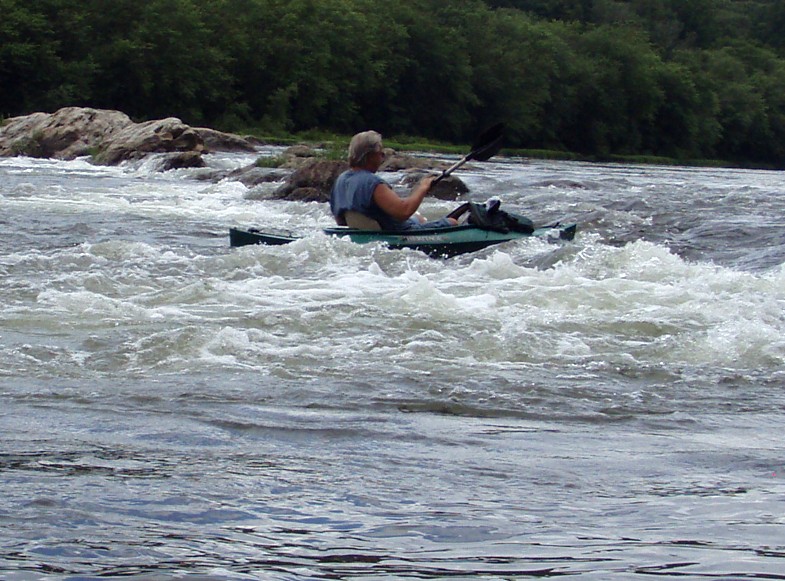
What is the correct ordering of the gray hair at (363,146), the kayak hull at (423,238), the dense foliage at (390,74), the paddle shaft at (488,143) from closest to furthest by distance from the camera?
the gray hair at (363,146) < the kayak hull at (423,238) < the paddle shaft at (488,143) < the dense foliage at (390,74)

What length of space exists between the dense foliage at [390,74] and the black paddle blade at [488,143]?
32.3 m

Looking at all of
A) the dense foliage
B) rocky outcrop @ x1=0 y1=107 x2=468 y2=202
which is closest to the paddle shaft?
rocky outcrop @ x1=0 y1=107 x2=468 y2=202

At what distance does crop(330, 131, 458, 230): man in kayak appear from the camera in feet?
29.2

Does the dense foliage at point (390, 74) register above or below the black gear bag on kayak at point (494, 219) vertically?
above

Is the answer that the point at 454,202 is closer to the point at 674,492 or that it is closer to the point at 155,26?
the point at 674,492

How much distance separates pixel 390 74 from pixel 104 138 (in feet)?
102

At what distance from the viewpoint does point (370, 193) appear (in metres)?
9.04

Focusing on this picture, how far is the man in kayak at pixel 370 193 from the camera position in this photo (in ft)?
29.2

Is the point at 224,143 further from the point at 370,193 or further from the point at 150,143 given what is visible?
the point at 370,193

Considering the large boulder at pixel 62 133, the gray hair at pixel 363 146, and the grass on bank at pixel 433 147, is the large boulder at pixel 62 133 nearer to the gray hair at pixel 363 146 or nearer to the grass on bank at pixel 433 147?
the grass on bank at pixel 433 147

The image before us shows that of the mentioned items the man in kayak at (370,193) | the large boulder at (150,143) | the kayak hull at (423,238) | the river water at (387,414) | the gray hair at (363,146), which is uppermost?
the large boulder at (150,143)

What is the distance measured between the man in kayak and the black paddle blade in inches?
72.8

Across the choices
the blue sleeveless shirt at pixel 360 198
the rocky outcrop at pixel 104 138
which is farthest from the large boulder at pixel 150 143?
the blue sleeveless shirt at pixel 360 198

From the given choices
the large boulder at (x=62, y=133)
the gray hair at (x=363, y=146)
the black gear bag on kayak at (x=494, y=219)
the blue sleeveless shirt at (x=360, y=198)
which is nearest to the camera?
the gray hair at (x=363, y=146)
